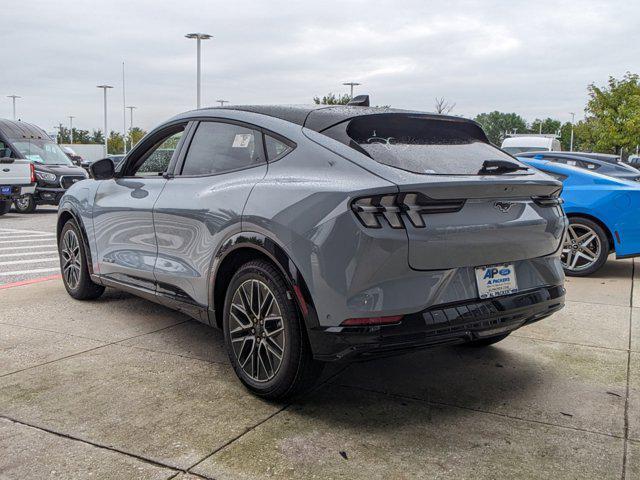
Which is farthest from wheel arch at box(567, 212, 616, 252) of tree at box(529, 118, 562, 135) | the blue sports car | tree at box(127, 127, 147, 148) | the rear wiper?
tree at box(529, 118, 562, 135)

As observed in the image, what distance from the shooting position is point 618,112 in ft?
141

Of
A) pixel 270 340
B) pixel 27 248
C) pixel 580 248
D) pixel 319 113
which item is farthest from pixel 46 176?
pixel 270 340

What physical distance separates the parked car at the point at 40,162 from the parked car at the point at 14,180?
30 cm

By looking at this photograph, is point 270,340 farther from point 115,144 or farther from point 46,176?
point 115,144

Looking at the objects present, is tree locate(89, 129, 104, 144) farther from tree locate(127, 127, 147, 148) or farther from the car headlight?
the car headlight

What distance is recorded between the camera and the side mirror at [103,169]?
5.34 metres

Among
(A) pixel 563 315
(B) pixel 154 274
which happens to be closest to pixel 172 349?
(B) pixel 154 274

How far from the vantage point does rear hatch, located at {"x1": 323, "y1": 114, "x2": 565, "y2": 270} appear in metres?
3.23

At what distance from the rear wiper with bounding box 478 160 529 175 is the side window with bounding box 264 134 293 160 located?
1069 millimetres

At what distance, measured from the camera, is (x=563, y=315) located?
5.75 metres

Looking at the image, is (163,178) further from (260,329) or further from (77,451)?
(77,451)

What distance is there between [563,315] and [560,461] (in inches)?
116

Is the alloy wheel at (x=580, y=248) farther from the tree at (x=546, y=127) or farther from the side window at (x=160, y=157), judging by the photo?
the tree at (x=546, y=127)

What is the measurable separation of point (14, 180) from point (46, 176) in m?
1.16
